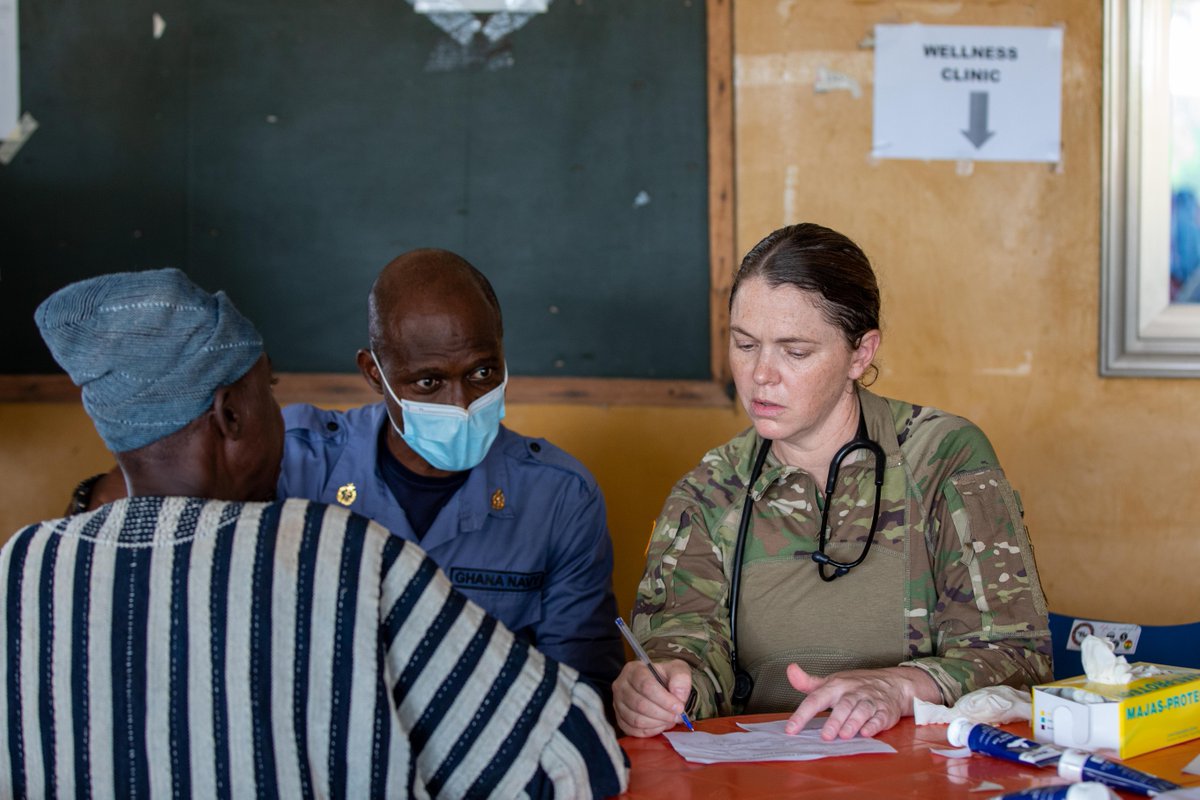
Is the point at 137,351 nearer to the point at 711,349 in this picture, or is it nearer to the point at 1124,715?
the point at 1124,715

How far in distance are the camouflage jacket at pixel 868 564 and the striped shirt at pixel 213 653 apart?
2.77 feet

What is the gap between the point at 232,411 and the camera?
4.45ft

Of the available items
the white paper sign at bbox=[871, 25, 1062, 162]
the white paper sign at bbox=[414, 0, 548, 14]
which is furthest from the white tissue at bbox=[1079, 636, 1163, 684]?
the white paper sign at bbox=[414, 0, 548, 14]

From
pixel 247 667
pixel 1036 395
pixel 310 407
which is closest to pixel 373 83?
pixel 310 407

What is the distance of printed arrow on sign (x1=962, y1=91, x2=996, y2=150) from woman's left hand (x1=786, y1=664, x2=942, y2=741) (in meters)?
2.03

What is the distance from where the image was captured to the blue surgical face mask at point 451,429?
231 cm

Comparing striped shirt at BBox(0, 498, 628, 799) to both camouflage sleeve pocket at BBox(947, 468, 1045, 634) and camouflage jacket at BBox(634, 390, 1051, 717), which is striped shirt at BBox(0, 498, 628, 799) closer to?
camouflage jacket at BBox(634, 390, 1051, 717)

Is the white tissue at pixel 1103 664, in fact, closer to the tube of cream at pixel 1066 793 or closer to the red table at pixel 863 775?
the red table at pixel 863 775

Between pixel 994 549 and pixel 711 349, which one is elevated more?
pixel 711 349

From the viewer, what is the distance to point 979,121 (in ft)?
10.8

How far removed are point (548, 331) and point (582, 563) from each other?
958 millimetres

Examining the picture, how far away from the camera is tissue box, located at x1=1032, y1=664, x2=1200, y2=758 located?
146 cm

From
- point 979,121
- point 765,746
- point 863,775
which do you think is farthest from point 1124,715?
point 979,121

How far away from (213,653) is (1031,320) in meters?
2.79
